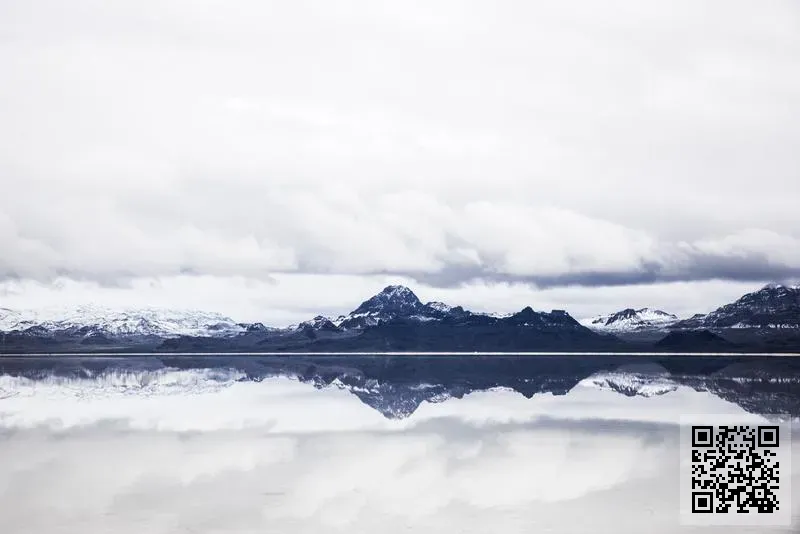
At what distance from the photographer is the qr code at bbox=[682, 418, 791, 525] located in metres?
27.3

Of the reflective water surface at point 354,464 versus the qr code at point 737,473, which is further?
the qr code at point 737,473

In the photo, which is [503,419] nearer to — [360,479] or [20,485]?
[360,479]

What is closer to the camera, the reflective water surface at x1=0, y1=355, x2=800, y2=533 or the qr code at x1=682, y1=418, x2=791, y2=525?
the reflective water surface at x1=0, y1=355, x2=800, y2=533

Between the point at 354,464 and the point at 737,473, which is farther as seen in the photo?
the point at 354,464

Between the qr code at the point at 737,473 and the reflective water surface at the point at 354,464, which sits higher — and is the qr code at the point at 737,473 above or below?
above

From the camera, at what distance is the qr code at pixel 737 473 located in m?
27.3

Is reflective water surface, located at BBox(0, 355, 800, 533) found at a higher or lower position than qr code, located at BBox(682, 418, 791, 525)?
lower

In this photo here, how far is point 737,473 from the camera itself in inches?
1258

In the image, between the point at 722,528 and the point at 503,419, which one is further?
the point at 503,419

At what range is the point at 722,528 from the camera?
2509 cm

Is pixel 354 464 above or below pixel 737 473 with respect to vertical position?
below

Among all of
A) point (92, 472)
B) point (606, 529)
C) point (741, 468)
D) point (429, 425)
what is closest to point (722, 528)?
point (606, 529)

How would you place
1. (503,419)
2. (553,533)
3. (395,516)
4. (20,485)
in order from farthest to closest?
(503,419)
(20,485)
(395,516)
(553,533)

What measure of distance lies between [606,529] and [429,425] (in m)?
25.6
